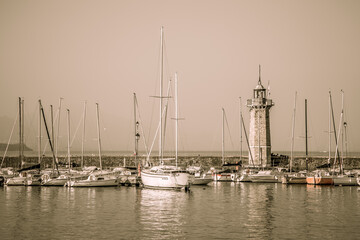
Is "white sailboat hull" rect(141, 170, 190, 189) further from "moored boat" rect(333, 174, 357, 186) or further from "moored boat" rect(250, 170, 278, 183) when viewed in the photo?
"moored boat" rect(333, 174, 357, 186)

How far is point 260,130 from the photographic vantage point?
66.8 m

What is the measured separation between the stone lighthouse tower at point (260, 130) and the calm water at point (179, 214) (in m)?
17.9

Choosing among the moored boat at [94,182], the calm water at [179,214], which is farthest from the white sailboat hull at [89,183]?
the calm water at [179,214]

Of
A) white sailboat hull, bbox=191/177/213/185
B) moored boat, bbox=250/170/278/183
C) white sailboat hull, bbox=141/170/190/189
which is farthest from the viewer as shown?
moored boat, bbox=250/170/278/183

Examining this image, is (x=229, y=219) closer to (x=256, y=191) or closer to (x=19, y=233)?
(x=19, y=233)

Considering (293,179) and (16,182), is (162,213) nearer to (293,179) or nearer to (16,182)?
(16,182)

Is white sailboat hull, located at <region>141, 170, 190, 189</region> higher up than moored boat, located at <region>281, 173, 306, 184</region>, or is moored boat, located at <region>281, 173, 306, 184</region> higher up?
white sailboat hull, located at <region>141, 170, 190, 189</region>

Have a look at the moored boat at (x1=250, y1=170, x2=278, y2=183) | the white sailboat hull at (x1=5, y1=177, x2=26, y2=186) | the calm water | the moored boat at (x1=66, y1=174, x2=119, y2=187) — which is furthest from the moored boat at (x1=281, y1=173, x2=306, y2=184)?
the white sailboat hull at (x1=5, y1=177, x2=26, y2=186)

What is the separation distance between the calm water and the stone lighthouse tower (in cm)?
1793

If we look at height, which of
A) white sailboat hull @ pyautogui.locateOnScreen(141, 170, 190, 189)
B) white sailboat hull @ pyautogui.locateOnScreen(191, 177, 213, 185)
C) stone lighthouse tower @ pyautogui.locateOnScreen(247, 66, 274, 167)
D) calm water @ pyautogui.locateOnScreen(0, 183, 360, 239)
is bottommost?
calm water @ pyautogui.locateOnScreen(0, 183, 360, 239)

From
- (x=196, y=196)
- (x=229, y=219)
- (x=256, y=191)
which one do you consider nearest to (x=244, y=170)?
(x=256, y=191)

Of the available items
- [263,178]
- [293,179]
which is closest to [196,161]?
[263,178]

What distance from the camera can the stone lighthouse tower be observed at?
6656 cm

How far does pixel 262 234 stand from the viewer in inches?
1041
